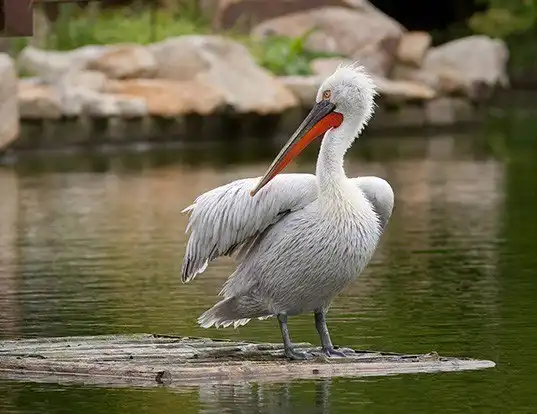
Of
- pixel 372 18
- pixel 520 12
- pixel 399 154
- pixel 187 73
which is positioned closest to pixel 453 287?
pixel 399 154

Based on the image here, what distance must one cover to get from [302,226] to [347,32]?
24122mm

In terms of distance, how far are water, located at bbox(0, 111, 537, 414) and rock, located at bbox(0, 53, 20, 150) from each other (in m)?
0.67

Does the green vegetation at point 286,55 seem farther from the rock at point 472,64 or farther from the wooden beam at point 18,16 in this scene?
the wooden beam at point 18,16

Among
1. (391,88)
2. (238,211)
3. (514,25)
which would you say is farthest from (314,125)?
(514,25)

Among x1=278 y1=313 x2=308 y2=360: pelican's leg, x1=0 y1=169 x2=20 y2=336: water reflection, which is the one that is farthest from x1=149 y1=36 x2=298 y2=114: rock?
x1=278 y1=313 x2=308 y2=360: pelican's leg

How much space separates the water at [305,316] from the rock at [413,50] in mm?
9092

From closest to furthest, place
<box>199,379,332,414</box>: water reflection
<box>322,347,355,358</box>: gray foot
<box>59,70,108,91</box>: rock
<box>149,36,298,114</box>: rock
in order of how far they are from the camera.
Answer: <box>199,379,332,414</box>: water reflection
<box>322,347,355,358</box>: gray foot
<box>59,70,108,91</box>: rock
<box>149,36,298,114</box>: rock

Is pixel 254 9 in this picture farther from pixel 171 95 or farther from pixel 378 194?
pixel 378 194

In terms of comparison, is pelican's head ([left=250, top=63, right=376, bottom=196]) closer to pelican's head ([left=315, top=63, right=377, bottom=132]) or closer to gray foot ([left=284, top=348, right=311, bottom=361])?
pelican's head ([left=315, top=63, right=377, bottom=132])

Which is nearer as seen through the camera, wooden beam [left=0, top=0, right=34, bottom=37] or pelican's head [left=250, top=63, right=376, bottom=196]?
pelican's head [left=250, top=63, right=376, bottom=196]

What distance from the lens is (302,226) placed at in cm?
882

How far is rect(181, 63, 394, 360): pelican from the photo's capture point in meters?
8.79

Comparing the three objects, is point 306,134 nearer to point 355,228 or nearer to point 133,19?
point 355,228

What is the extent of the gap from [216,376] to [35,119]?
1760 centimetres
